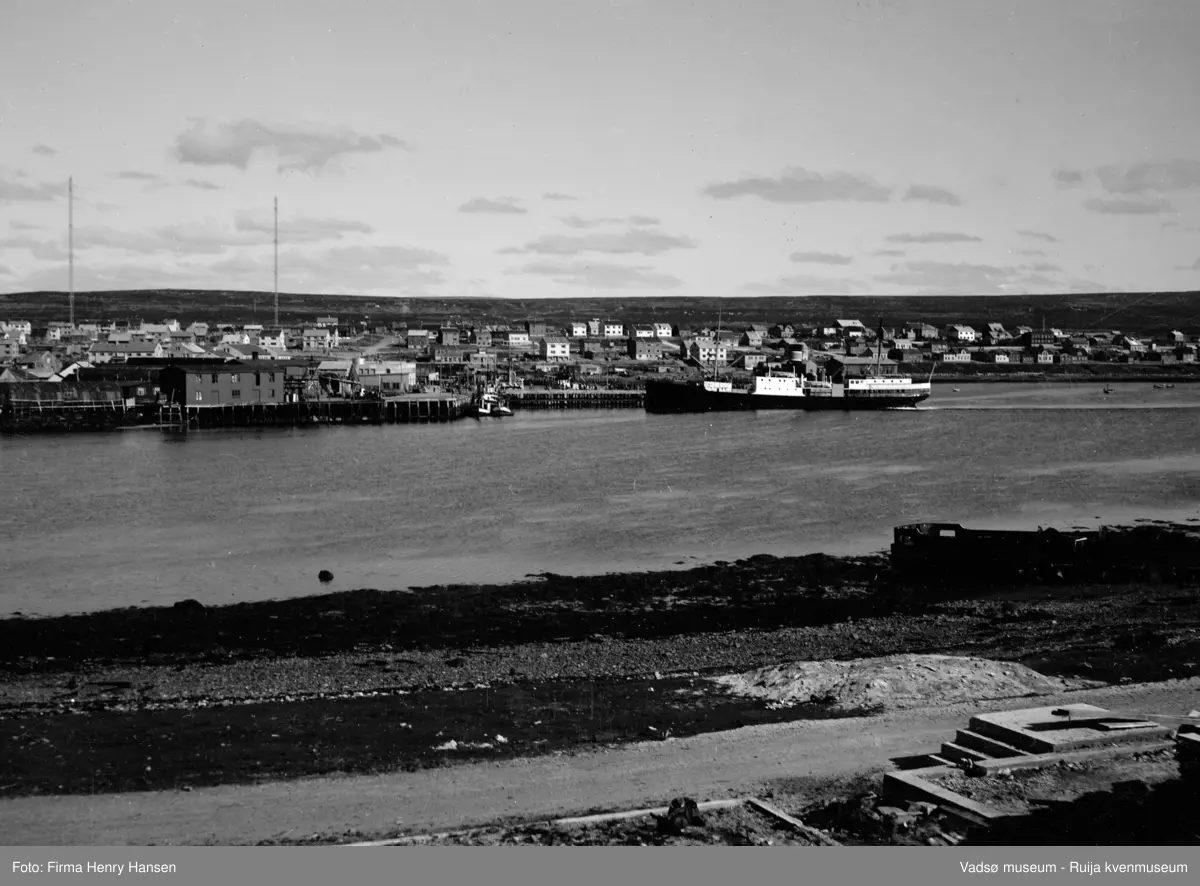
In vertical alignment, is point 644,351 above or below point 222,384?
above

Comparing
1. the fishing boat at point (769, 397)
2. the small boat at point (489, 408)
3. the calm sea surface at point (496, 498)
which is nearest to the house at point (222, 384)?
the calm sea surface at point (496, 498)

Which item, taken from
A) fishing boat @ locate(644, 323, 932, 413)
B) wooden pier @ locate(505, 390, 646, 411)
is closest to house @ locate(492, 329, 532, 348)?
wooden pier @ locate(505, 390, 646, 411)

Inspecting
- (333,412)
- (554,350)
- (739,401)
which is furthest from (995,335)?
(333,412)

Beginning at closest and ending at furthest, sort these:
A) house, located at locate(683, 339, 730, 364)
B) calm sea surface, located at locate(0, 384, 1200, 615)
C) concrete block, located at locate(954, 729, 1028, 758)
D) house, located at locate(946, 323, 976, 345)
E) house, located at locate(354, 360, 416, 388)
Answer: concrete block, located at locate(954, 729, 1028, 758) → calm sea surface, located at locate(0, 384, 1200, 615) → house, located at locate(354, 360, 416, 388) → house, located at locate(683, 339, 730, 364) → house, located at locate(946, 323, 976, 345)

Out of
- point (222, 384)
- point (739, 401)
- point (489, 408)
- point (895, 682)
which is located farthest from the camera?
point (739, 401)

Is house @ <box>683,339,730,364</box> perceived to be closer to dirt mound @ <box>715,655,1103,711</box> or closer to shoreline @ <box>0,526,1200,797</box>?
shoreline @ <box>0,526,1200,797</box>

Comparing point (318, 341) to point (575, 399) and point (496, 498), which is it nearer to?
point (575, 399)

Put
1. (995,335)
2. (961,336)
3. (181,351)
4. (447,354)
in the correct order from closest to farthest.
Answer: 1. (181,351)
2. (447,354)
3. (961,336)
4. (995,335)
